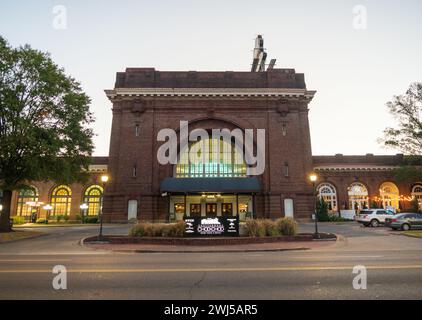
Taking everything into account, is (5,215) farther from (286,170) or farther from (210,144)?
(286,170)

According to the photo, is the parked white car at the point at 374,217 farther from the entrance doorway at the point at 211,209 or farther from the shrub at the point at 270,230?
the entrance doorway at the point at 211,209

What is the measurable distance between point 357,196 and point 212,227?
29925 mm

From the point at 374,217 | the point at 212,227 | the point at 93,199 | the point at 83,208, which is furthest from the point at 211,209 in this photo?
the point at 212,227

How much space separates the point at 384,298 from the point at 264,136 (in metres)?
30.5

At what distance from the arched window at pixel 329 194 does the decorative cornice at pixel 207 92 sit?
1362cm

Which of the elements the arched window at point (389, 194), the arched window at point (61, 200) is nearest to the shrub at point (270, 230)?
the arched window at point (389, 194)

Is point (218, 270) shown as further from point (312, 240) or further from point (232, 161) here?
point (232, 161)

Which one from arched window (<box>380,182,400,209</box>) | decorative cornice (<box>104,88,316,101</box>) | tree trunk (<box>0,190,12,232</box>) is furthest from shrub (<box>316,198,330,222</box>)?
tree trunk (<box>0,190,12,232</box>)

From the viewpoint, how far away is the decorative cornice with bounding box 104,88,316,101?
35.3m

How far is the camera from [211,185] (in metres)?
32.2

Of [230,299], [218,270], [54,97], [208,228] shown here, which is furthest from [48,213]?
[230,299]

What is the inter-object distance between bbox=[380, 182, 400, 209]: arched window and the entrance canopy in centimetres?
2016

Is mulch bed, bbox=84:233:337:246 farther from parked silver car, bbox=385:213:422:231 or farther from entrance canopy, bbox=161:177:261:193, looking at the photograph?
entrance canopy, bbox=161:177:261:193
